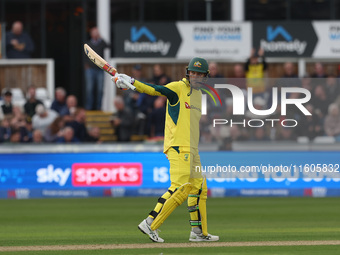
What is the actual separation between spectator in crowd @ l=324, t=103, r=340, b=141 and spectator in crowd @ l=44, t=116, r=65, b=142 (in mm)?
6360

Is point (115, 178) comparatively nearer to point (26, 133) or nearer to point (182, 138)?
point (26, 133)

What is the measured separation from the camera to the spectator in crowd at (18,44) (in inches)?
1009

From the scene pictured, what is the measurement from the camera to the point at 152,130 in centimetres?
2189

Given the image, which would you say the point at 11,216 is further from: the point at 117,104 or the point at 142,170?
the point at 117,104

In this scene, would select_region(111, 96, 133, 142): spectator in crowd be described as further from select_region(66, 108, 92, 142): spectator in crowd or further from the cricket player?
the cricket player

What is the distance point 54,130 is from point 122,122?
5.47 feet

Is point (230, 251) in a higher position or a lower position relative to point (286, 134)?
lower

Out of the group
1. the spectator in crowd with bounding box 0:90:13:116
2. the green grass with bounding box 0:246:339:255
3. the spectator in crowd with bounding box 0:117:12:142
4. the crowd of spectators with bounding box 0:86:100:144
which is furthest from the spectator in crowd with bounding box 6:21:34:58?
the green grass with bounding box 0:246:339:255

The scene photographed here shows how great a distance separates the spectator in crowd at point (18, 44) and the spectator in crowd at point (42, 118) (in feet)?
12.7

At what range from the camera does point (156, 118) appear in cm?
2184

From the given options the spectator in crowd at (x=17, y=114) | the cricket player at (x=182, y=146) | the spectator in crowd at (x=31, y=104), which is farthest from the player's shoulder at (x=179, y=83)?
the spectator in crowd at (x=31, y=104)

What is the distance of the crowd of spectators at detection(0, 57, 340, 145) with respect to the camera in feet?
64.6

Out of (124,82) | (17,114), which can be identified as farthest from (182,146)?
(17,114)

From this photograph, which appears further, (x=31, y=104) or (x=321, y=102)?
(x=31, y=104)
